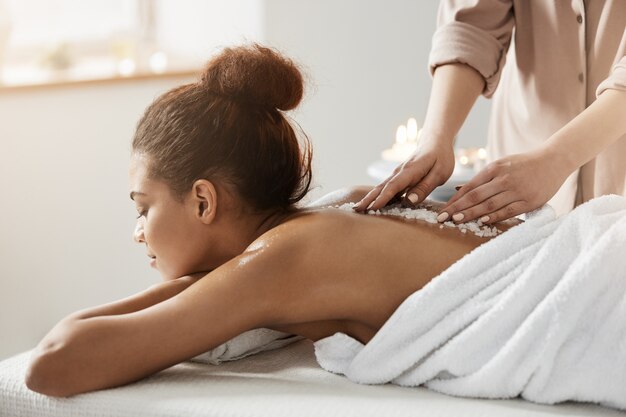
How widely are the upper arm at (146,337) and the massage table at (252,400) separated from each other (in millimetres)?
28

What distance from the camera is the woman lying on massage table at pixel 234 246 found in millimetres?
1188

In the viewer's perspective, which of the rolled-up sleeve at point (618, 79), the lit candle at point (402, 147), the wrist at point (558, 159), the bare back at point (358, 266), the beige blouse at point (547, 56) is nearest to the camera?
the bare back at point (358, 266)

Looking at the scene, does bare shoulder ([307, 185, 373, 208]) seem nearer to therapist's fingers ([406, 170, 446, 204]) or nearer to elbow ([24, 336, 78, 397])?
therapist's fingers ([406, 170, 446, 204])

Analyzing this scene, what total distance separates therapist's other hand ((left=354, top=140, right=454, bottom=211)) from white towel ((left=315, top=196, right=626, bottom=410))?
0.21 metres

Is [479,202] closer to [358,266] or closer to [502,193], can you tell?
[502,193]

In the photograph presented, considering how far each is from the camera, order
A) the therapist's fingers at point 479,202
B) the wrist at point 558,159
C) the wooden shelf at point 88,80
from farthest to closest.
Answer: the wooden shelf at point 88,80
the wrist at point 558,159
the therapist's fingers at point 479,202

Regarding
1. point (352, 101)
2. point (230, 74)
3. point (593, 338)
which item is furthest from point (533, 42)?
point (352, 101)

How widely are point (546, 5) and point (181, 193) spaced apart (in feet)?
2.96

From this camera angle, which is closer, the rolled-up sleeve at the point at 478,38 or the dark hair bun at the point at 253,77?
the dark hair bun at the point at 253,77

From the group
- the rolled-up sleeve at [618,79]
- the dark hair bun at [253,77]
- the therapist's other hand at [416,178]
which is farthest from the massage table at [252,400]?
the rolled-up sleeve at [618,79]

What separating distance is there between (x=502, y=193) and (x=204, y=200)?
0.47 metres

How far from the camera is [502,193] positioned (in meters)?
1.37

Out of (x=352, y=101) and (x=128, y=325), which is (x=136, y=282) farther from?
(x=128, y=325)

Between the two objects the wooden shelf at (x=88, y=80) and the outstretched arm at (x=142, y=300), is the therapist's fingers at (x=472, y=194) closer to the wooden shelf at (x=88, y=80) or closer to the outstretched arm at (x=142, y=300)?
the outstretched arm at (x=142, y=300)
